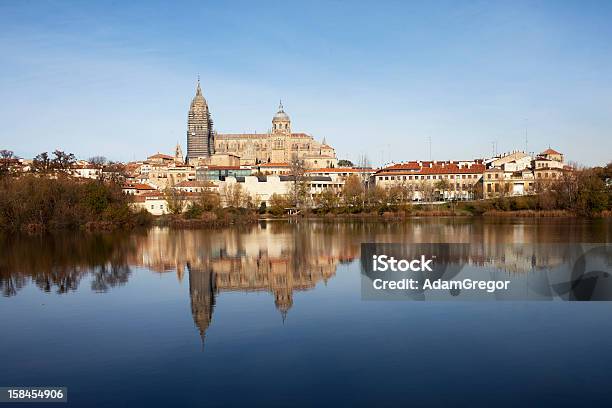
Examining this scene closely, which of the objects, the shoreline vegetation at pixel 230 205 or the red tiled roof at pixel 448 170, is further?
the red tiled roof at pixel 448 170

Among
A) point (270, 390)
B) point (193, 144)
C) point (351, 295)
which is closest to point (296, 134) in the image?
point (193, 144)

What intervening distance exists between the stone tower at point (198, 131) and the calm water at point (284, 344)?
2942 inches

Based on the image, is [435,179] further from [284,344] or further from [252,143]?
[284,344]

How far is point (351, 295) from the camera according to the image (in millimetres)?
14531

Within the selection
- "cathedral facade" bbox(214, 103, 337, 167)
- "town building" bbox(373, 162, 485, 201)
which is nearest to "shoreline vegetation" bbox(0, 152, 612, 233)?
"town building" bbox(373, 162, 485, 201)

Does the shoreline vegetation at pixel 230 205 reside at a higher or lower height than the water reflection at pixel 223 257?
higher

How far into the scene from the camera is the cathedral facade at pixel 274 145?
9194 centimetres

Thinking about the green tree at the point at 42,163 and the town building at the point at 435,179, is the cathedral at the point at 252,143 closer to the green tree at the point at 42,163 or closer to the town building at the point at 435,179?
the town building at the point at 435,179

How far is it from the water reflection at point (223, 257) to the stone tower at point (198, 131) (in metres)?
58.3

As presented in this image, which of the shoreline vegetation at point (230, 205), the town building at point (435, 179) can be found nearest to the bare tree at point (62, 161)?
the shoreline vegetation at point (230, 205)

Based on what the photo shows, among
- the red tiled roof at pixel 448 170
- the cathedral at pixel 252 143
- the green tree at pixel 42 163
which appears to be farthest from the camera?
the cathedral at pixel 252 143

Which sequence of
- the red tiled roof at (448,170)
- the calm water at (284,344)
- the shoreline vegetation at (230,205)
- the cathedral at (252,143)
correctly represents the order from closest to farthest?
the calm water at (284,344), the shoreline vegetation at (230,205), the red tiled roof at (448,170), the cathedral at (252,143)

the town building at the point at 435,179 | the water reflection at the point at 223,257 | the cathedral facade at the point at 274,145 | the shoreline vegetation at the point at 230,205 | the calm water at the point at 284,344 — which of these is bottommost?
the calm water at the point at 284,344

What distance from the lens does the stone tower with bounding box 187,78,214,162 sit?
302 feet
